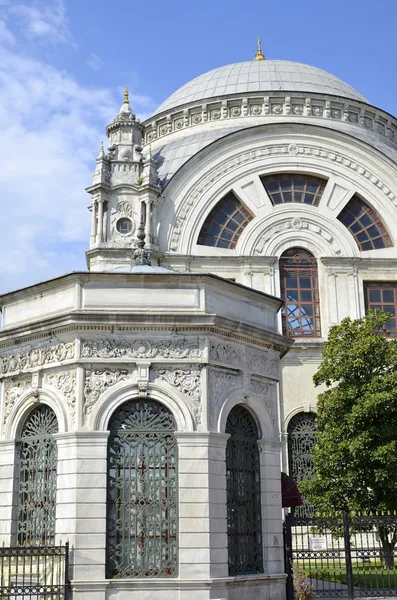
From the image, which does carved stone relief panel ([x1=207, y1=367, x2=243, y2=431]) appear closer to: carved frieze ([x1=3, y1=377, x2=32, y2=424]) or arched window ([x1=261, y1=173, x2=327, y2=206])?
carved frieze ([x1=3, y1=377, x2=32, y2=424])

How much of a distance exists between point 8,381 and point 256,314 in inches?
194

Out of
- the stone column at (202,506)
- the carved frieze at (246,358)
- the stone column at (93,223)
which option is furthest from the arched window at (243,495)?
the stone column at (93,223)

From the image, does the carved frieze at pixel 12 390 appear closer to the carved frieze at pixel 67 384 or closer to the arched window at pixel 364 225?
the carved frieze at pixel 67 384

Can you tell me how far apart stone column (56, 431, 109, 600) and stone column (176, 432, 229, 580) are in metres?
1.30

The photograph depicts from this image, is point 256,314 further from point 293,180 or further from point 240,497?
point 293,180

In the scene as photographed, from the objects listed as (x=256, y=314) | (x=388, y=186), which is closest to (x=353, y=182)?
(x=388, y=186)

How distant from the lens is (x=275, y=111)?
34219mm

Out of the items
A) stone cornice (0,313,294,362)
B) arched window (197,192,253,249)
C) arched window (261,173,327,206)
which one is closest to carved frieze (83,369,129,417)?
stone cornice (0,313,294,362)

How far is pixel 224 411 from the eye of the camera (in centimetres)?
1388

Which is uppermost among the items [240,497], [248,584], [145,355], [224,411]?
[145,355]

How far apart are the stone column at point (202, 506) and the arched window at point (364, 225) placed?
20.1 metres

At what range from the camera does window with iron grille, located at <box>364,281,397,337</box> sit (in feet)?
102

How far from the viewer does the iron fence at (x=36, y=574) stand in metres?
12.4

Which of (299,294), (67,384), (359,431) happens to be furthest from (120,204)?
(67,384)
